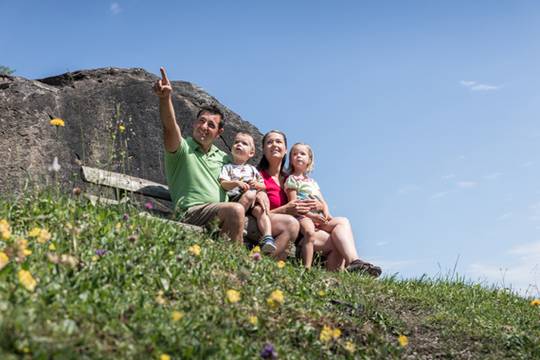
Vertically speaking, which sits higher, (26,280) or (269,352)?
(26,280)

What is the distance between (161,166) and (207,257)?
11.9 feet

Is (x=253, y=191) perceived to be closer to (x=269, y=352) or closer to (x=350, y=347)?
(x=350, y=347)

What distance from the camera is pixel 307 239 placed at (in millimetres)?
8109

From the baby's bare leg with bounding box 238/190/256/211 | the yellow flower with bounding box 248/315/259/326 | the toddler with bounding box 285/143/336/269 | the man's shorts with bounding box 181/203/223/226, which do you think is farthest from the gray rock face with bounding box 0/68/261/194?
the yellow flower with bounding box 248/315/259/326

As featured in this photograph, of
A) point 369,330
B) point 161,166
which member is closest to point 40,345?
point 369,330

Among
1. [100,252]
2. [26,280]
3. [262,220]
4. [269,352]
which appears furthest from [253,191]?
[26,280]

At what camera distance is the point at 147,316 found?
4.42 m

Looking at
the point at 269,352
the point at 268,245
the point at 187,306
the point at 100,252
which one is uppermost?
the point at 268,245

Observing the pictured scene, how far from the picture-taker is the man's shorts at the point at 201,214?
747 centimetres

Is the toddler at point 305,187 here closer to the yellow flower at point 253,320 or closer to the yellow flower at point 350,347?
the yellow flower at point 350,347

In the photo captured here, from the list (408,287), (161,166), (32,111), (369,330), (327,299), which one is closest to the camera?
(369,330)

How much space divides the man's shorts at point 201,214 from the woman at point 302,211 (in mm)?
857

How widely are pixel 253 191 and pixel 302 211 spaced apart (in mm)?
713

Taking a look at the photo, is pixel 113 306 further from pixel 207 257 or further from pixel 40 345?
pixel 207 257
